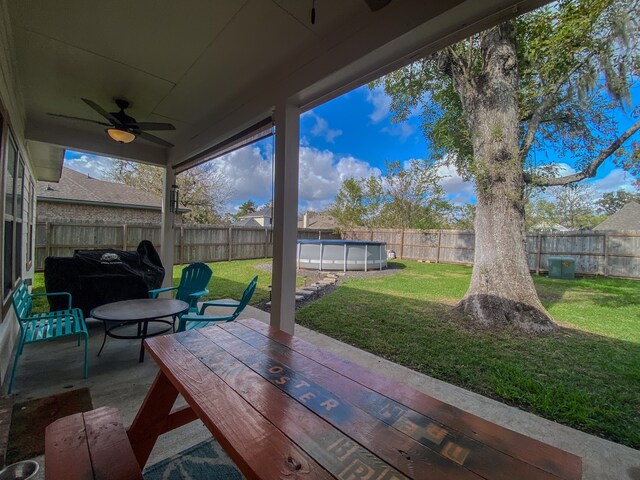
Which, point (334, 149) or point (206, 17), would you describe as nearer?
point (206, 17)

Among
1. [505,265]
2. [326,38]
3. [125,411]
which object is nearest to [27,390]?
[125,411]

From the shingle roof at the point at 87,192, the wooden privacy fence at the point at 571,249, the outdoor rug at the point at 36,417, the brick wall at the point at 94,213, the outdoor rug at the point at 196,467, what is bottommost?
the outdoor rug at the point at 36,417

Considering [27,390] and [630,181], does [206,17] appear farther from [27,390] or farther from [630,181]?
[630,181]

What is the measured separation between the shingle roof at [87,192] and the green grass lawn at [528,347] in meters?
9.11

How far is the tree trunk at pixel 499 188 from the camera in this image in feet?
15.1

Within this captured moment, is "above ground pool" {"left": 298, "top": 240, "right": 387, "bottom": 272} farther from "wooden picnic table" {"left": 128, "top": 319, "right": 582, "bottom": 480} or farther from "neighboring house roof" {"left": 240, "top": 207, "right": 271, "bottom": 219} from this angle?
"neighboring house roof" {"left": 240, "top": 207, "right": 271, "bottom": 219}

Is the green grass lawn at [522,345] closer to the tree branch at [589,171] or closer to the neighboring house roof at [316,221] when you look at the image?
A: the tree branch at [589,171]

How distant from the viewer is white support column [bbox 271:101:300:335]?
2.47 meters

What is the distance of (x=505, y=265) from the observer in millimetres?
4684

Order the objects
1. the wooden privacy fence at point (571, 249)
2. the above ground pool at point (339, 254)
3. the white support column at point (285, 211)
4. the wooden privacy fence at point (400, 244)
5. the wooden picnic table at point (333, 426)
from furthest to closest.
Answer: the above ground pool at point (339, 254) → the wooden privacy fence at point (571, 249) → the wooden privacy fence at point (400, 244) → the white support column at point (285, 211) → the wooden picnic table at point (333, 426)

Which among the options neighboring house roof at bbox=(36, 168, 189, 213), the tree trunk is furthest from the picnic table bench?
neighboring house roof at bbox=(36, 168, 189, 213)

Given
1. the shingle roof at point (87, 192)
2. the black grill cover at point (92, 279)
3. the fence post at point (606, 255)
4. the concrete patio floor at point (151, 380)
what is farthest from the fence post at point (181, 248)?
the fence post at point (606, 255)

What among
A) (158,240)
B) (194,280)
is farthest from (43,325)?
(158,240)

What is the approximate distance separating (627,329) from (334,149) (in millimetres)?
20763
